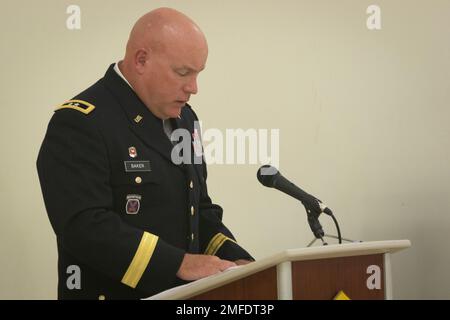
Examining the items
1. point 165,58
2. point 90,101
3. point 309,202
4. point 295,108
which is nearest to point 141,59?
point 165,58

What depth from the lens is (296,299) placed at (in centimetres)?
135

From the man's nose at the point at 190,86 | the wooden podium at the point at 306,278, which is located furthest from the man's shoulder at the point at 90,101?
the wooden podium at the point at 306,278

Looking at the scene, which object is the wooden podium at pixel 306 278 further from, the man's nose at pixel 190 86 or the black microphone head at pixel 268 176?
the man's nose at pixel 190 86

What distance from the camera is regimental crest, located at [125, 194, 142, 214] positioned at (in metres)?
1.85

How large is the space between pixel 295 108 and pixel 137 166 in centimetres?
128

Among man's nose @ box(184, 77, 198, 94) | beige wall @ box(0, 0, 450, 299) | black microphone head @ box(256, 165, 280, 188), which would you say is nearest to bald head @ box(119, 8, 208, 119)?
man's nose @ box(184, 77, 198, 94)

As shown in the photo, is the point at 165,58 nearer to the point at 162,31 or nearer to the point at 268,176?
the point at 162,31

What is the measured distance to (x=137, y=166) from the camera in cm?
187

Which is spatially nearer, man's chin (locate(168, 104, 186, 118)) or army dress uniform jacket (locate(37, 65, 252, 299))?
army dress uniform jacket (locate(37, 65, 252, 299))

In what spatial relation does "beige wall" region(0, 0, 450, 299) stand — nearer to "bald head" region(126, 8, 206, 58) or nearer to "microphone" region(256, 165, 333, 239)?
"bald head" region(126, 8, 206, 58)

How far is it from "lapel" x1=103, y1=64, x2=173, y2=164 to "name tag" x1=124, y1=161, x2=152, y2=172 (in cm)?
7

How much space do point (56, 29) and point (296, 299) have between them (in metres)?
1.79
